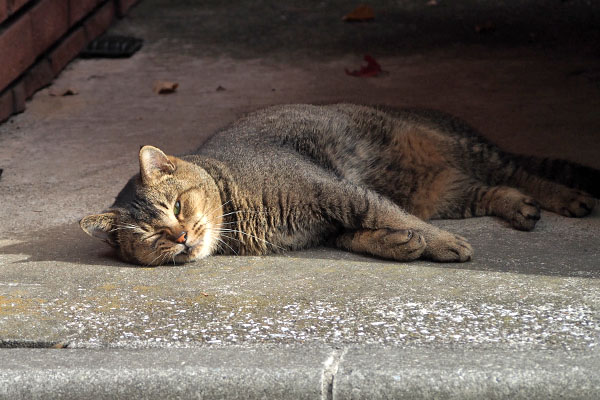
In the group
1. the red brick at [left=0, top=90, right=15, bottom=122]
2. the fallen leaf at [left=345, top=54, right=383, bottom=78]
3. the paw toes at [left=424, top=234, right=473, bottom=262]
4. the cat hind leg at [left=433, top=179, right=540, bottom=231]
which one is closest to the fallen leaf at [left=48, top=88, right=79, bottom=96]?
the red brick at [left=0, top=90, right=15, bottom=122]

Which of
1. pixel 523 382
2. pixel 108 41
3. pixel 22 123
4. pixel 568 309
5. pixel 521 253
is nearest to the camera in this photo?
pixel 523 382

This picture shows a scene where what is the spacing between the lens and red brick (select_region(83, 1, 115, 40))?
7527mm

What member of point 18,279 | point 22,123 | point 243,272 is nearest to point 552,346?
point 243,272

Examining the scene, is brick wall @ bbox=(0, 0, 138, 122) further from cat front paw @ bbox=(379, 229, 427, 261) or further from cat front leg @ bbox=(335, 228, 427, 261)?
cat front paw @ bbox=(379, 229, 427, 261)

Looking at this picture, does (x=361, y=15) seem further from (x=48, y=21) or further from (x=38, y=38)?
(x=38, y=38)

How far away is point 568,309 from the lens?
107 inches

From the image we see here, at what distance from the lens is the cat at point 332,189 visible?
11.5 feet

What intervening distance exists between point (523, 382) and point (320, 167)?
1.88 m

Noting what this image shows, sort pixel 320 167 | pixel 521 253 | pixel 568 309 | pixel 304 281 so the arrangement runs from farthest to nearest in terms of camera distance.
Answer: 1. pixel 320 167
2. pixel 521 253
3. pixel 304 281
4. pixel 568 309

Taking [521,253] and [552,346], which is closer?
[552,346]

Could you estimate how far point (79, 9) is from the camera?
7.25m

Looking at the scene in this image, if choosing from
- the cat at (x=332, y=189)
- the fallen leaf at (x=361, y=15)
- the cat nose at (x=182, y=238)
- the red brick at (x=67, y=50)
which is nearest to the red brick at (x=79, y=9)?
the red brick at (x=67, y=50)

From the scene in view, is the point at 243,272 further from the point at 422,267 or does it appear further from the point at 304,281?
the point at 422,267

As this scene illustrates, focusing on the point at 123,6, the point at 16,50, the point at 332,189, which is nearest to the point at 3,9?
the point at 16,50
